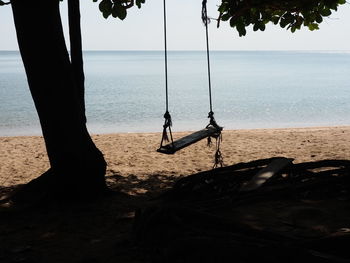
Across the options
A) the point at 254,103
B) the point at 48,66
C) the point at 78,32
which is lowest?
the point at 254,103

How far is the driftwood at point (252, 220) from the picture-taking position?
9.09 ft

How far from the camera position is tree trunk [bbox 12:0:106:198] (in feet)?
16.3

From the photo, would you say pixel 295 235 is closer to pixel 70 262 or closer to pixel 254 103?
pixel 70 262

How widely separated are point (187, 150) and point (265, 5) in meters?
4.94

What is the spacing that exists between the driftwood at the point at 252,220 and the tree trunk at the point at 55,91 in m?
1.28

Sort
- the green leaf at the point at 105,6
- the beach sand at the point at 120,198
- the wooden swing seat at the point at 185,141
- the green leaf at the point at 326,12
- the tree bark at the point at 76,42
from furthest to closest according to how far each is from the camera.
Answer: the green leaf at the point at 326,12, the tree bark at the point at 76,42, the wooden swing seat at the point at 185,141, the green leaf at the point at 105,6, the beach sand at the point at 120,198

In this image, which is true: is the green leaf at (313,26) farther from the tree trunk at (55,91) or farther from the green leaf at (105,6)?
the tree trunk at (55,91)

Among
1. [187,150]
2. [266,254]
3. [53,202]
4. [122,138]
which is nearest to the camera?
[266,254]

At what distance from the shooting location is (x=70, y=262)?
3533 millimetres

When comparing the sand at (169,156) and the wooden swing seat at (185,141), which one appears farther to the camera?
the sand at (169,156)

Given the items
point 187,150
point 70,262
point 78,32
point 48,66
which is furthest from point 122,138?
point 70,262

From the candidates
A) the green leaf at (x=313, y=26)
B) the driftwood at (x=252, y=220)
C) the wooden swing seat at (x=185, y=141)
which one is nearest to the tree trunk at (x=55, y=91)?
the wooden swing seat at (x=185, y=141)

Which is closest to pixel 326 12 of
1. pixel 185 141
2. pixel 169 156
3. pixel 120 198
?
pixel 185 141

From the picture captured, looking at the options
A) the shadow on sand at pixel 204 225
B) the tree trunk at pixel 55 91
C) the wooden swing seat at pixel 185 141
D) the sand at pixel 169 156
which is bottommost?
the sand at pixel 169 156
